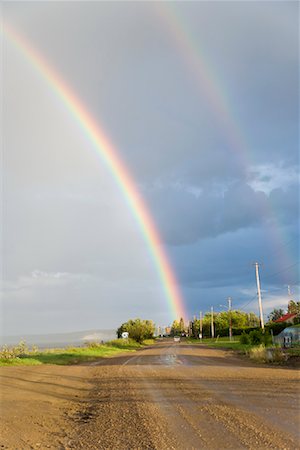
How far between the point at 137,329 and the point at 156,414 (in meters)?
94.6

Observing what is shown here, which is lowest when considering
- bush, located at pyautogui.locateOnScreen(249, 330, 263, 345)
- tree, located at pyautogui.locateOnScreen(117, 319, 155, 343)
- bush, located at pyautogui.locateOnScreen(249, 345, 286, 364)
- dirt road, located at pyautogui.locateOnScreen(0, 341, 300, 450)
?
dirt road, located at pyautogui.locateOnScreen(0, 341, 300, 450)

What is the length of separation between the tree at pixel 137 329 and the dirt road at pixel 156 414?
281ft

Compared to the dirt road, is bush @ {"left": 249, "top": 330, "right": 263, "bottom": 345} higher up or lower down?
higher up

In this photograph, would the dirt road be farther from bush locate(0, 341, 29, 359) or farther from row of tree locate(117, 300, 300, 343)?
row of tree locate(117, 300, 300, 343)

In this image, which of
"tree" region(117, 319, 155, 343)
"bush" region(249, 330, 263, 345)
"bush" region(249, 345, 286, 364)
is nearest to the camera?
"bush" region(249, 345, 286, 364)

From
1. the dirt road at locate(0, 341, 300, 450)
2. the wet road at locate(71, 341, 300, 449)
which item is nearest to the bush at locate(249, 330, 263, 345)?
the dirt road at locate(0, 341, 300, 450)

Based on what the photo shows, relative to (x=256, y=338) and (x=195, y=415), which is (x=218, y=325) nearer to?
(x=256, y=338)

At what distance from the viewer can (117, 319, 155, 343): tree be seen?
10181cm

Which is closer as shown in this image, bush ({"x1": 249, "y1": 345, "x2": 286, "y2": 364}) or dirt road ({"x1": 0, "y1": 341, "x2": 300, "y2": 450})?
dirt road ({"x1": 0, "y1": 341, "x2": 300, "y2": 450})

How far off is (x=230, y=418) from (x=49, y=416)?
15.0 feet

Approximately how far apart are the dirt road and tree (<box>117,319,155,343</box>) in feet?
281

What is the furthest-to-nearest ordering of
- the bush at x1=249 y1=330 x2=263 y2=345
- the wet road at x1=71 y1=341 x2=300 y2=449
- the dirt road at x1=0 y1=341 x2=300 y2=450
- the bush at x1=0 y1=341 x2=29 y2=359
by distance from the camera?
the bush at x1=249 y1=330 x2=263 y2=345 < the bush at x1=0 y1=341 x2=29 y2=359 < the dirt road at x1=0 y1=341 x2=300 y2=450 < the wet road at x1=71 y1=341 x2=300 y2=449

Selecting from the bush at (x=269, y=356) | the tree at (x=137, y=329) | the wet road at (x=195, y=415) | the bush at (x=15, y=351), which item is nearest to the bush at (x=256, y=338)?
the bush at (x=269, y=356)

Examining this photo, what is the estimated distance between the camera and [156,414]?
34.5ft
